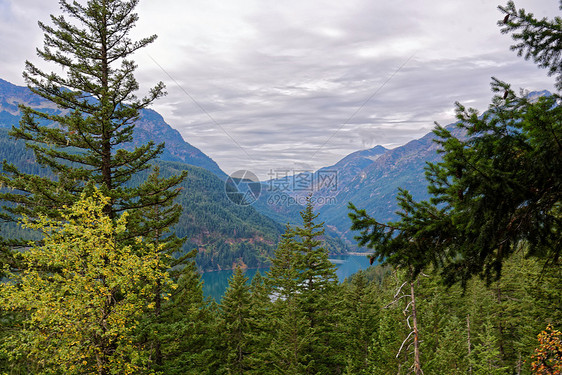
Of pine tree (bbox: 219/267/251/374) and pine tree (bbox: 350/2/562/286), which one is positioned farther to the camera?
pine tree (bbox: 219/267/251/374)

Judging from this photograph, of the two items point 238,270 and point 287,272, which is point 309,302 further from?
point 238,270

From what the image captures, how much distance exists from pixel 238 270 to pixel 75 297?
1802 cm

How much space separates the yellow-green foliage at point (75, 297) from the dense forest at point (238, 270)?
7 centimetres

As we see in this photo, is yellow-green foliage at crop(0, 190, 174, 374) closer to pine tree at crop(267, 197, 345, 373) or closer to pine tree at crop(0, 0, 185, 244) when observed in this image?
pine tree at crop(0, 0, 185, 244)

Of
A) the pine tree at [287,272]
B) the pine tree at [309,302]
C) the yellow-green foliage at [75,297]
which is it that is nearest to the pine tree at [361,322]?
the pine tree at [309,302]

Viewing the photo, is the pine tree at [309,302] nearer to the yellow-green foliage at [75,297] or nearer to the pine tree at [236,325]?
the pine tree at [236,325]

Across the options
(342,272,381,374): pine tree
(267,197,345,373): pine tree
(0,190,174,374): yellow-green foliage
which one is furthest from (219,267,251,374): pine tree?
(0,190,174,374): yellow-green foliage

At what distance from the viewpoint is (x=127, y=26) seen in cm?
1502

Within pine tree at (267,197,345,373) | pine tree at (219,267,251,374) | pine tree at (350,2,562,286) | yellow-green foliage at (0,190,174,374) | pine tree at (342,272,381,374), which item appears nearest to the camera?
pine tree at (350,2,562,286)

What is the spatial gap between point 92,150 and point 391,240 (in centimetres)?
1348

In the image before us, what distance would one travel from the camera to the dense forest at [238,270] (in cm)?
510

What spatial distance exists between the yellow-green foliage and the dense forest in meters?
0.07

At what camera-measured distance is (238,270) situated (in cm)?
2756

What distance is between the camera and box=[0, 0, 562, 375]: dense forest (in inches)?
201
